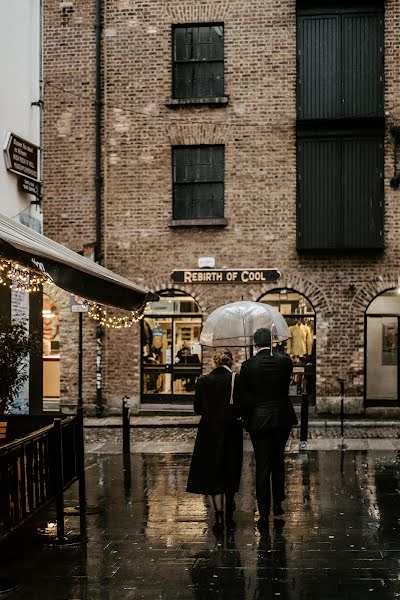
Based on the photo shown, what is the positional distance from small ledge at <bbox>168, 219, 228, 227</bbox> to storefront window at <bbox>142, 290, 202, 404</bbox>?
5.50 feet

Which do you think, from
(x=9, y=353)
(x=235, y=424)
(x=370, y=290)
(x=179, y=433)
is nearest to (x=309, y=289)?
(x=370, y=290)

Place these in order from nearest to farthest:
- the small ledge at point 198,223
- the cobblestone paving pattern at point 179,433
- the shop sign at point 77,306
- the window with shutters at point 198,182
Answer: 1. the cobblestone paving pattern at point 179,433
2. the shop sign at point 77,306
3. the small ledge at point 198,223
4. the window with shutters at point 198,182

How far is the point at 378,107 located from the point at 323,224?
300 cm

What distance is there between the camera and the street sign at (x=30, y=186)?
1470 centimetres

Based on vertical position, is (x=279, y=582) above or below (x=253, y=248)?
below

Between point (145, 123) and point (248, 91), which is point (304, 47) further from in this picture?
point (145, 123)

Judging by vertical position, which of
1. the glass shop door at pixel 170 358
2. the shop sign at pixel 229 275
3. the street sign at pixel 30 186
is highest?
the street sign at pixel 30 186

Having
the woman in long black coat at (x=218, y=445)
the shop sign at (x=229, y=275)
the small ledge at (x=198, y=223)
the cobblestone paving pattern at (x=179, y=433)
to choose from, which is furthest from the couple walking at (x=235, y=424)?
the small ledge at (x=198, y=223)

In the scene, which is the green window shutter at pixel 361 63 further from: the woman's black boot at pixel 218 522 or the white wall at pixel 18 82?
the woman's black boot at pixel 218 522

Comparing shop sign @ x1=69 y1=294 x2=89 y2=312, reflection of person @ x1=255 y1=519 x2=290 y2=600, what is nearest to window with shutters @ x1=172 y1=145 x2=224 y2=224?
shop sign @ x1=69 y1=294 x2=89 y2=312

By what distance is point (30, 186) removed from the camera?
14.9 m

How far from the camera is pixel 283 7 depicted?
19.7 metres

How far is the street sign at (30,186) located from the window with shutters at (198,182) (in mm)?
5489

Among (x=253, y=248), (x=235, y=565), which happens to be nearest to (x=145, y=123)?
(x=253, y=248)
